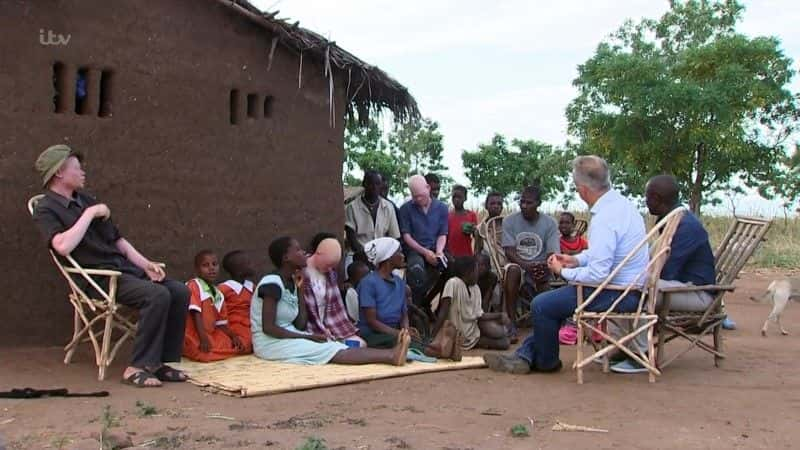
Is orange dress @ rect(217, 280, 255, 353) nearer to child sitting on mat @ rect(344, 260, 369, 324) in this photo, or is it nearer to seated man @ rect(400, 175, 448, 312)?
child sitting on mat @ rect(344, 260, 369, 324)

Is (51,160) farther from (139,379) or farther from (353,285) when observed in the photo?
(353,285)

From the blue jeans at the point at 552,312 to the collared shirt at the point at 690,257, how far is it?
2.21 feet

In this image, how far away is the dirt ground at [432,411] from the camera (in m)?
4.28

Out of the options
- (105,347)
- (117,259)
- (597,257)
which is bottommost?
(105,347)

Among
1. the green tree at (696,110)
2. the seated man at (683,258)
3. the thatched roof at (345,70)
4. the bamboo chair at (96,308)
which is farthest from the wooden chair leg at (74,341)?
the green tree at (696,110)

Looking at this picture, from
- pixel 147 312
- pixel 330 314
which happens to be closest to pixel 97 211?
pixel 147 312

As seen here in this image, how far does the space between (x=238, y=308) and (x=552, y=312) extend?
230 centimetres

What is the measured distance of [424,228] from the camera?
8.52 metres

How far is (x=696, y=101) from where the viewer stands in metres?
17.0

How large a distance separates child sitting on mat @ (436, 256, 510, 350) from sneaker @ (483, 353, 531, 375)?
3.53ft

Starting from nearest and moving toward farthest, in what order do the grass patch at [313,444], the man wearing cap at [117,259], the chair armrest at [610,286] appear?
1. the grass patch at [313,444]
2. the man wearing cap at [117,259]
3. the chair armrest at [610,286]

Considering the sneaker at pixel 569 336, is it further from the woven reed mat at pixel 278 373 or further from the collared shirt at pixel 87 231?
the collared shirt at pixel 87 231

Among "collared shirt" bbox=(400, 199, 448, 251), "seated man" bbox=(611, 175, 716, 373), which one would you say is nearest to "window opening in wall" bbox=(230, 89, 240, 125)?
"collared shirt" bbox=(400, 199, 448, 251)

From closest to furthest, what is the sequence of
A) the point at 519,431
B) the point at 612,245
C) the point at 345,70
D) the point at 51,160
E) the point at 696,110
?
the point at 519,431, the point at 51,160, the point at 612,245, the point at 345,70, the point at 696,110
